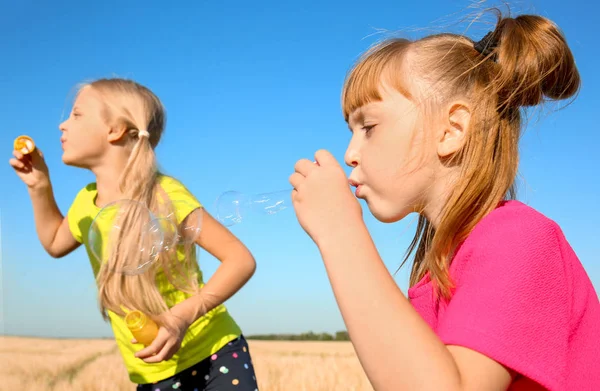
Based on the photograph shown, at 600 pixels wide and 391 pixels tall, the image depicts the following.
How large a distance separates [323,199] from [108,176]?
2815 mm

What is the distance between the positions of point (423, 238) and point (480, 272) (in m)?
0.89

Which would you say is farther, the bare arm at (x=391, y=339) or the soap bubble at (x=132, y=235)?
the soap bubble at (x=132, y=235)

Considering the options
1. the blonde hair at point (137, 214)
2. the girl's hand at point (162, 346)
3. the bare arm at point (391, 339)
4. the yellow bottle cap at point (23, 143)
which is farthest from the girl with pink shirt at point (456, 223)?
the yellow bottle cap at point (23, 143)

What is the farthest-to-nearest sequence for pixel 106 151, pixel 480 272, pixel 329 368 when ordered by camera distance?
pixel 329 368
pixel 106 151
pixel 480 272

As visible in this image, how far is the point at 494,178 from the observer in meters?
2.31

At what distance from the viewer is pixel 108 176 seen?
4.51 metres

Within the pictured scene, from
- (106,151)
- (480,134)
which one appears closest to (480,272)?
(480,134)

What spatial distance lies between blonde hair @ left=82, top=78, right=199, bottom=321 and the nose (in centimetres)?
150

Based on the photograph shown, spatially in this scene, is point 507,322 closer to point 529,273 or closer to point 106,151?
point 529,273

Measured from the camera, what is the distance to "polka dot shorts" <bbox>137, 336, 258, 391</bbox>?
12.6 feet

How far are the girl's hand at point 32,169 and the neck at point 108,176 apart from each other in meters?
0.51

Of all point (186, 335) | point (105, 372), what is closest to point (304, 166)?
point (186, 335)

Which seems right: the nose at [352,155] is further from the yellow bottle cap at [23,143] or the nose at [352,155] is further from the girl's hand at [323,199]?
the yellow bottle cap at [23,143]

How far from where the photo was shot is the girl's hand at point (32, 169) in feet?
15.6
